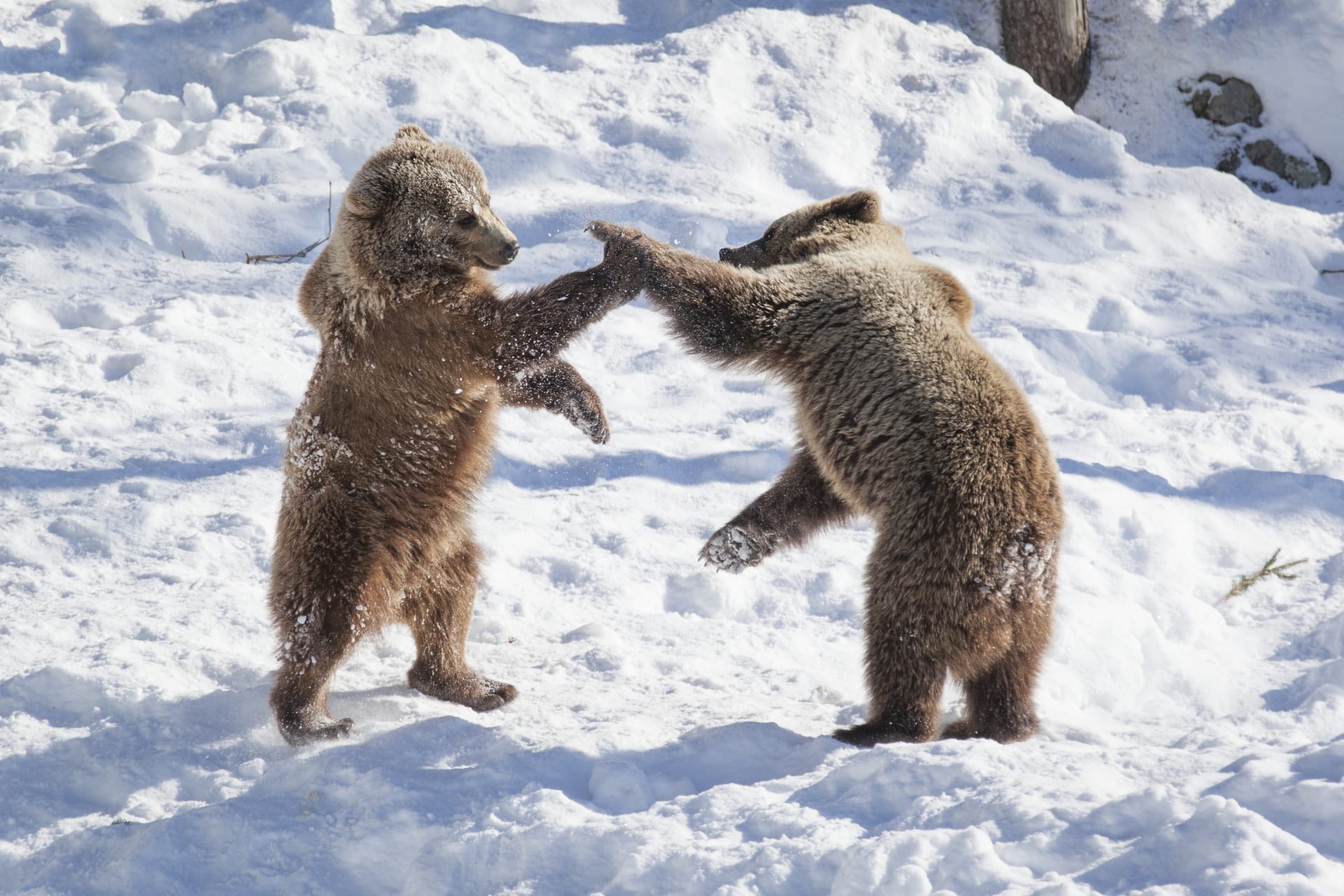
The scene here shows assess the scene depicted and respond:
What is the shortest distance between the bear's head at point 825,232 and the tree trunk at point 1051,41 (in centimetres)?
638

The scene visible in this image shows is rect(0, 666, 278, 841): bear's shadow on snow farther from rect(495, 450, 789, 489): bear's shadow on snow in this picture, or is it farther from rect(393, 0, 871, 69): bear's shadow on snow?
rect(393, 0, 871, 69): bear's shadow on snow

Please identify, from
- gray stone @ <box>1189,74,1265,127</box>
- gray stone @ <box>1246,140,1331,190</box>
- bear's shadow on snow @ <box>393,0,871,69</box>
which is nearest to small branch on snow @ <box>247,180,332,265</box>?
bear's shadow on snow @ <box>393,0,871,69</box>

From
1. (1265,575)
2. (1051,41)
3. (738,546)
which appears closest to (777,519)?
(738,546)

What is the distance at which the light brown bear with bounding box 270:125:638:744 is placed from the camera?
4.09 metres

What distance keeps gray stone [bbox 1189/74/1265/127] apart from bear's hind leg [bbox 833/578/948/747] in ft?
29.8

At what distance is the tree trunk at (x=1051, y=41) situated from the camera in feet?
35.3

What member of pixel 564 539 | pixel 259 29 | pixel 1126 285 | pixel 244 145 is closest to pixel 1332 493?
pixel 1126 285

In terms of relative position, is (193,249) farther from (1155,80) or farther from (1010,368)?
(1155,80)

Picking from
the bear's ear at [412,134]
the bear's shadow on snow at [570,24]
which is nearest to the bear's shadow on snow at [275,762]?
the bear's ear at [412,134]

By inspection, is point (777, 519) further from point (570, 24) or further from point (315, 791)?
point (570, 24)

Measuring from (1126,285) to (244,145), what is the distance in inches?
267

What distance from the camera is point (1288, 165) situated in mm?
10852

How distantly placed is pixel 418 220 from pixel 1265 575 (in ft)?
15.0

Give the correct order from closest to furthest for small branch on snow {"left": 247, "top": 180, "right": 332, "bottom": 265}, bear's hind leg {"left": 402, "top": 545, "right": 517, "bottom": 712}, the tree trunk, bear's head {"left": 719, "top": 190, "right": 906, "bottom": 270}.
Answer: bear's hind leg {"left": 402, "top": 545, "right": 517, "bottom": 712} < bear's head {"left": 719, "top": 190, "right": 906, "bottom": 270} < small branch on snow {"left": 247, "top": 180, "right": 332, "bottom": 265} < the tree trunk
